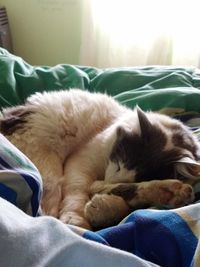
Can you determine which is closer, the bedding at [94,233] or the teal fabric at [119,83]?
the bedding at [94,233]

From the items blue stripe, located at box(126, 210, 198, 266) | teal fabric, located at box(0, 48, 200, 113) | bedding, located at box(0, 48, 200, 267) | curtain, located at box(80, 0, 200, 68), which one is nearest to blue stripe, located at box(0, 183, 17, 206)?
bedding, located at box(0, 48, 200, 267)

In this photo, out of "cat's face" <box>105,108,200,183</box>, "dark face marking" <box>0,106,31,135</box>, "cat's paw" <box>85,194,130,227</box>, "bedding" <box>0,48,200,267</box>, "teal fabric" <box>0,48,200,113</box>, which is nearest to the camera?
"bedding" <box>0,48,200,267</box>

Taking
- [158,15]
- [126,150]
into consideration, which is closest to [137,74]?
[126,150]

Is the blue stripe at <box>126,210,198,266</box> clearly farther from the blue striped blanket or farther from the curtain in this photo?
the curtain

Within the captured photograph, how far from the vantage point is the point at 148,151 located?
99cm

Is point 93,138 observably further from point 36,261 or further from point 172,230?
point 36,261

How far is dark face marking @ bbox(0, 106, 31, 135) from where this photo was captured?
108 centimetres

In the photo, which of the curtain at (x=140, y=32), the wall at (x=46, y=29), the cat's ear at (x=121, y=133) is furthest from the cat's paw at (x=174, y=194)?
the wall at (x=46, y=29)

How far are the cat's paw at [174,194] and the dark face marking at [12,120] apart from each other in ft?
1.55

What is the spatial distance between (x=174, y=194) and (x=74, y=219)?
0.22m

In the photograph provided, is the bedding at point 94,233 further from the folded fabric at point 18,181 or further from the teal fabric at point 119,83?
the teal fabric at point 119,83

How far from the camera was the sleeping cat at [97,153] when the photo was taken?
82 centimetres

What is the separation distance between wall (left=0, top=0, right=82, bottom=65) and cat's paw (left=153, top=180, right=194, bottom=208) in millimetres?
1865

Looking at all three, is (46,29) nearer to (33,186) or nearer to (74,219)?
(74,219)
